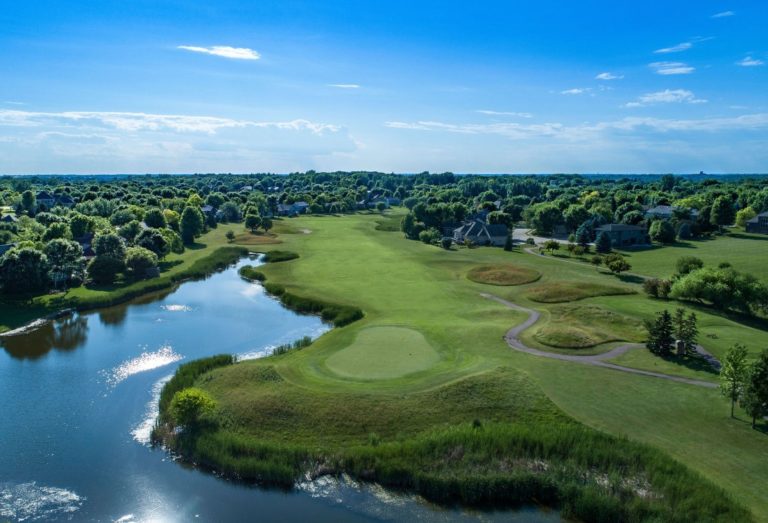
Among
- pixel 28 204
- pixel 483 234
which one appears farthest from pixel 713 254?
pixel 28 204

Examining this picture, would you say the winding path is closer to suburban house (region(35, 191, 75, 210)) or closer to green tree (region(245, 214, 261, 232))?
green tree (region(245, 214, 261, 232))

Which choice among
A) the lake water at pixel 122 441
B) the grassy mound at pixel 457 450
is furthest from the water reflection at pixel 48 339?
the grassy mound at pixel 457 450

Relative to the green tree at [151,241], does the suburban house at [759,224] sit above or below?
above

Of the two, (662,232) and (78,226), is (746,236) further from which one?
(78,226)

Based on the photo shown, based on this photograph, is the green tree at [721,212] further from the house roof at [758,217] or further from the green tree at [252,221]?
the green tree at [252,221]

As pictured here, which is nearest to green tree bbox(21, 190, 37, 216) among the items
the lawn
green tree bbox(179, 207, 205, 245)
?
green tree bbox(179, 207, 205, 245)

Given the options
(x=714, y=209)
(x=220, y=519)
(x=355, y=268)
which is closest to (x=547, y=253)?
(x=355, y=268)

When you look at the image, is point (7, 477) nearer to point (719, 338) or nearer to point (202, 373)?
point (202, 373)
